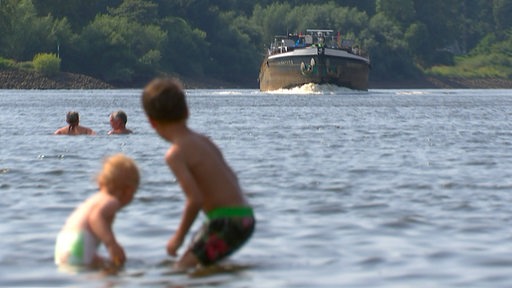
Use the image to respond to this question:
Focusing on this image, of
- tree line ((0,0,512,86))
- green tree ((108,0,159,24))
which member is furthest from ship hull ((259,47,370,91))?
green tree ((108,0,159,24))

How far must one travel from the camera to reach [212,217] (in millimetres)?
10594

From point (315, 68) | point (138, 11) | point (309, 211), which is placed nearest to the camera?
point (309, 211)

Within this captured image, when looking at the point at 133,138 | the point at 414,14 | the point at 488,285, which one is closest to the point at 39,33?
the point at 414,14

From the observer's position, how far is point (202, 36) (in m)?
149

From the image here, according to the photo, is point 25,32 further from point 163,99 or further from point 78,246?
point 163,99

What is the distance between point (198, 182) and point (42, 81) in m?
111

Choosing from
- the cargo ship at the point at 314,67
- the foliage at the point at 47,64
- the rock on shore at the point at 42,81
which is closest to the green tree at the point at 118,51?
the rock on shore at the point at 42,81

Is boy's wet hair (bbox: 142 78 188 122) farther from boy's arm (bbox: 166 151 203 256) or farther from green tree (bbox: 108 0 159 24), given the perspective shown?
green tree (bbox: 108 0 159 24)

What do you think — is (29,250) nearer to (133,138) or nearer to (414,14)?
(133,138)

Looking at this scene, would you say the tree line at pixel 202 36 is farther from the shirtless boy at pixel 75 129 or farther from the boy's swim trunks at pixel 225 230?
the boy's swim trunks at pixel 225 230

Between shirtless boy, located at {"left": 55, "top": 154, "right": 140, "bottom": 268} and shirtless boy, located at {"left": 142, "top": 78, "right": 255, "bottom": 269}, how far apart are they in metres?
0.47

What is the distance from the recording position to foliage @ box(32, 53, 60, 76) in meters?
121

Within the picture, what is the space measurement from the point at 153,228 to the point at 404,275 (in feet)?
11.5

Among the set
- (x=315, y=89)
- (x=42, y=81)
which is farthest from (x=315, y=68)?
(x=42, y=81)
